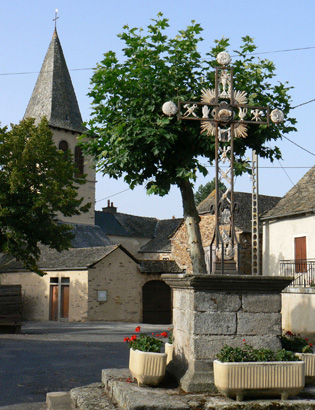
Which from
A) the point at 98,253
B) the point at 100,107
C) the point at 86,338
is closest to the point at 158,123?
the point at 100,107

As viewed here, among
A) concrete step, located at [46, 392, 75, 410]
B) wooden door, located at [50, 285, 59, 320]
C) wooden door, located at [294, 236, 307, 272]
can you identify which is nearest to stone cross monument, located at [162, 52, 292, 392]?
concrete step, located at [46, 392, 75, 410]

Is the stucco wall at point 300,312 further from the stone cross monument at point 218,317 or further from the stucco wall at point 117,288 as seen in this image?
the stucco wall at point 117,288

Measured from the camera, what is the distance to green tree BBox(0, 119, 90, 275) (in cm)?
2039

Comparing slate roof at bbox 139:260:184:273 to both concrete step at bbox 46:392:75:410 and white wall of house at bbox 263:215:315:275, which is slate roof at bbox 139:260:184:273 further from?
concrete step at bbox 46:392:75:410

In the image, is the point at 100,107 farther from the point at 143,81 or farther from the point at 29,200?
the point at 29,200

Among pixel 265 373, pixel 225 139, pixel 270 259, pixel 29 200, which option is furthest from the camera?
pixel 270 259

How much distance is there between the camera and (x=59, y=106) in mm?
44625

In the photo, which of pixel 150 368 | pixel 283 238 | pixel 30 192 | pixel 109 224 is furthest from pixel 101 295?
pixel 109 224

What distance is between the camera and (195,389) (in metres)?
6.55

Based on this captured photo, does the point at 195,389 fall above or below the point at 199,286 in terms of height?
below

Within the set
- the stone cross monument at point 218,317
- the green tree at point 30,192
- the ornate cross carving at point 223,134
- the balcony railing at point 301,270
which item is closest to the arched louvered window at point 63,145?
the green tree at point 30,192

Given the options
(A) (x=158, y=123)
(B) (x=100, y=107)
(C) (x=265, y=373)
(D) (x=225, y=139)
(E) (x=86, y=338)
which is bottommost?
(E) (x=86, y=338)

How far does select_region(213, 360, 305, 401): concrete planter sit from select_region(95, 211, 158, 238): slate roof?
143 ft

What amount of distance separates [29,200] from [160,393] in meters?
15.2
